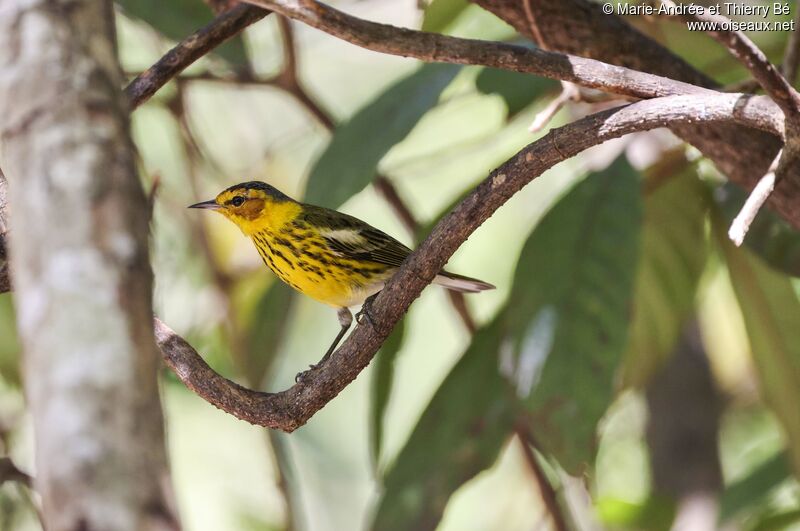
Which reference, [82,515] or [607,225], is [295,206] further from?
[82,515]

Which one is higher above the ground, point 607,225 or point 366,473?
point 607,225

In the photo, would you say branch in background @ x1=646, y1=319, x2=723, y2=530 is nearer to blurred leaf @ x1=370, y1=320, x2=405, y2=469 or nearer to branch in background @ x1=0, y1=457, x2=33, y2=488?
blurred leaf @ x1=370, y1=320, x2=405, y2=469

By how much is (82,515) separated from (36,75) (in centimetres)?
47

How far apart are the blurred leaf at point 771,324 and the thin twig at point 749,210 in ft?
5.18

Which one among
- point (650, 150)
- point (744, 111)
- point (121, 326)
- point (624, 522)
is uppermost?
point (650, 150)

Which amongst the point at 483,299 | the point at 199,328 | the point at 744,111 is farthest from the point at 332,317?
the point at 744,111

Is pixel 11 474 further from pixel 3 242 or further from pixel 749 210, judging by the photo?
pixel 749 210

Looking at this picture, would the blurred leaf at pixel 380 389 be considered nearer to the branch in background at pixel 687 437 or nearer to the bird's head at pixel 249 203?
the bird's head at pixel 249 203

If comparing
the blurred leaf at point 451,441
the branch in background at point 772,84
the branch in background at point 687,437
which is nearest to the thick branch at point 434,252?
the branch in background at point 772,84

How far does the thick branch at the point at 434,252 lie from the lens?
1904 mm

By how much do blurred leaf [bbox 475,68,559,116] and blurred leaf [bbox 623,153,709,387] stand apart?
2.38ft

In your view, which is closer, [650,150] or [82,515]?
[82,515]

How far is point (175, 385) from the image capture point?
423 centimetres

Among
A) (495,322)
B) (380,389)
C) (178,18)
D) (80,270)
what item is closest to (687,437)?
(495,322)
